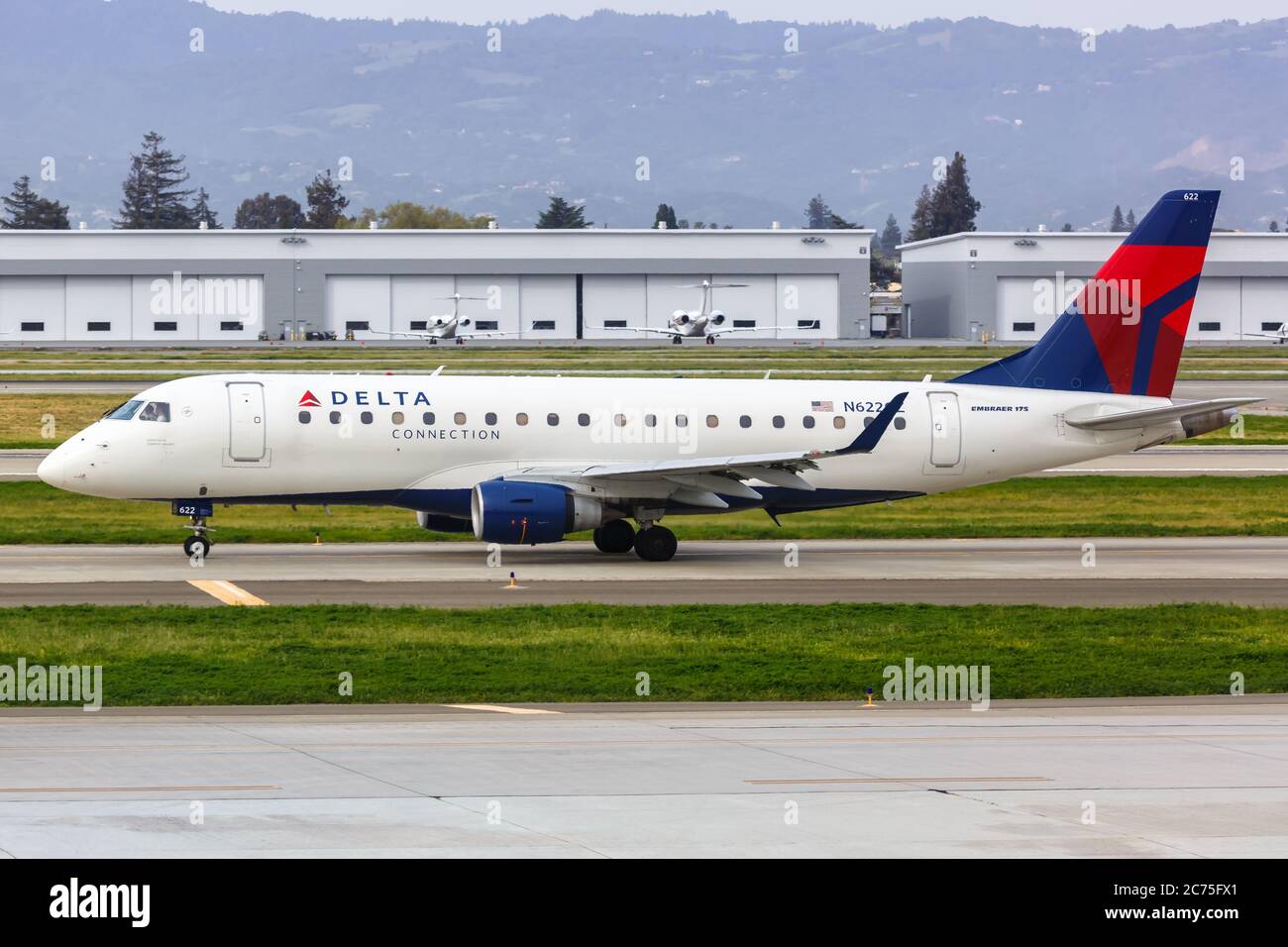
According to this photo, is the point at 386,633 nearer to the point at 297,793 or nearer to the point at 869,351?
the point at 297,793

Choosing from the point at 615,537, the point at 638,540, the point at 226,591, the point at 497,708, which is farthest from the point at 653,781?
the point at 615,537

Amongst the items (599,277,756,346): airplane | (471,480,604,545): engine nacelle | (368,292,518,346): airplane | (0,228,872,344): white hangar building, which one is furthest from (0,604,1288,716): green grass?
(0,228,872,344): white hangar building

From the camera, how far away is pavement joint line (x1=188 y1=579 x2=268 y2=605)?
28.9m

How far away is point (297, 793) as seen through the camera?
48.7ft

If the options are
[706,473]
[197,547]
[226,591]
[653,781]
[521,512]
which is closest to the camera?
[653,781]

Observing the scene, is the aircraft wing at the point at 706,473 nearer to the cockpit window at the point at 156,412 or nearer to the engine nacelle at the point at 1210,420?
the engine nacelle at the point at 1210,420

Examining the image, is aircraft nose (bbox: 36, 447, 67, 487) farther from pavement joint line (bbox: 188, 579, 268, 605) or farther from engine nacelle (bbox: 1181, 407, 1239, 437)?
engine nacelle (bbox: 1181, 407, 1239, 437)

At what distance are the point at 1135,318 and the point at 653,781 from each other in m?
26.1

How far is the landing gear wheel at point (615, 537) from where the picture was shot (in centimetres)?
3731

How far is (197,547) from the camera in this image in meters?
35.0

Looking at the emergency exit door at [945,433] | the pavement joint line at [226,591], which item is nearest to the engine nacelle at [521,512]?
the pavement joint line at [226,591]

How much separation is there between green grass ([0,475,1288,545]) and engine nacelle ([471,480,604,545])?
619cm

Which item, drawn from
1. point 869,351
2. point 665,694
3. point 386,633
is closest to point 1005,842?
point 665,694

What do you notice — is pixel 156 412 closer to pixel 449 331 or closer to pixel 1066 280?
pixel 449 331
